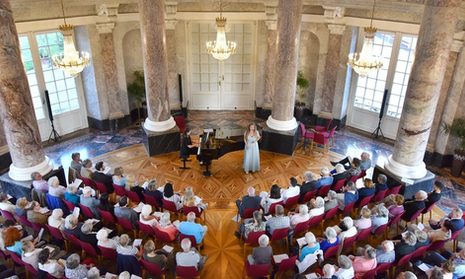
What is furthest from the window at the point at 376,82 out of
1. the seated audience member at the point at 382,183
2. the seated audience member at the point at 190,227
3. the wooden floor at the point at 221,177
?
the seated audience member at the point at 190,227

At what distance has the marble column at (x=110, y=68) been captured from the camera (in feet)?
42.2

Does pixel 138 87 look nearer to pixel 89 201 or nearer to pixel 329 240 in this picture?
pixel 89 201

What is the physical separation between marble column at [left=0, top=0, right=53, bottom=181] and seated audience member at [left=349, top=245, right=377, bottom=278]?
7122 millimetres

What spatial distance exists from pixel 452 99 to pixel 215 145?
22.6 ft

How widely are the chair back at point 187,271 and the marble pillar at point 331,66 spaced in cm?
916

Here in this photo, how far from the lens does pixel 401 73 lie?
510 inches

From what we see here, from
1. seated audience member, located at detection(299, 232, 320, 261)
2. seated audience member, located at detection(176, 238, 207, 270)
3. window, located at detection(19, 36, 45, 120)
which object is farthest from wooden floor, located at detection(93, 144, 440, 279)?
window, located at detection(19, 36, 45, 120)

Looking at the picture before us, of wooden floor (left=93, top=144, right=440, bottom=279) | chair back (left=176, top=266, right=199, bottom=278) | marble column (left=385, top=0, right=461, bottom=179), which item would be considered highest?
marble column (left=385, top=0, right=461, bottom=179)

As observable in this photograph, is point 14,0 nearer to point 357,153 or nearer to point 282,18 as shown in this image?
point 282,18

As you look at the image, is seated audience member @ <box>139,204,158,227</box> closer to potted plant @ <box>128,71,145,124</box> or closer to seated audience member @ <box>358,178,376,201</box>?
seated audience member @ <box>358,178,376,201</box>

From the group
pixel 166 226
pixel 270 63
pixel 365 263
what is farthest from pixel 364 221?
pixel 270 63

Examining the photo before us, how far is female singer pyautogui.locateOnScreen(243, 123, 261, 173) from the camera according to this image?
1058 centimetres

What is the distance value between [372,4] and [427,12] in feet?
10.2

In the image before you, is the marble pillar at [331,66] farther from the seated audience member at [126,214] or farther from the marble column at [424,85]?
the seated audience member at [126,214]
